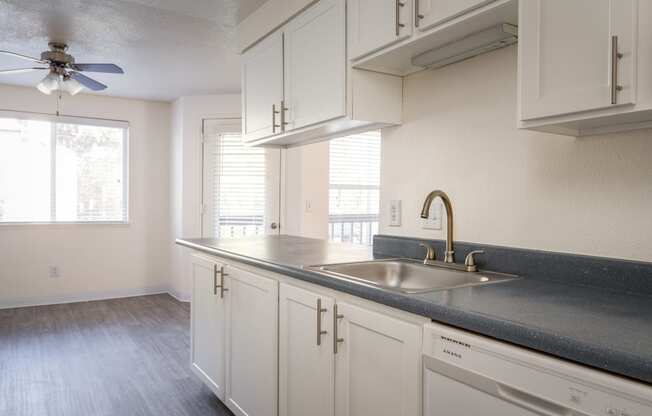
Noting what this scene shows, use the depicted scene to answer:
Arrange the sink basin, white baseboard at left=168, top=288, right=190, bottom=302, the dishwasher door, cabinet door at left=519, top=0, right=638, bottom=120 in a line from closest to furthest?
the dishwasher door → cabinet door at left=519, top=0, right=638, bottom=120 → the sink basin → white baseboard at left=168, top=288, right=190, bottom=302

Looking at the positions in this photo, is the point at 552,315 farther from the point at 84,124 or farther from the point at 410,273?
the point at 84,124

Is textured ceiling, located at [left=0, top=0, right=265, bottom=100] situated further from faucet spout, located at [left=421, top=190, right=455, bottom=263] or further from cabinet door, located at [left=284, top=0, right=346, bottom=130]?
faucet spout, located at [left=421, top=190, right=455, bottom=263]

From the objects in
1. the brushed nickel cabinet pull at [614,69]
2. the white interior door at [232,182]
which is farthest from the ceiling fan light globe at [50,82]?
the brushed nickel cabinet pull at [614,69]

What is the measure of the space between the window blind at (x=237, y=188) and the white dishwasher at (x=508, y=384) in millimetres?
4029

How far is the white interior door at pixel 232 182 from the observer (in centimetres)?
511

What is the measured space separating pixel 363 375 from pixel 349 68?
1.26 meters

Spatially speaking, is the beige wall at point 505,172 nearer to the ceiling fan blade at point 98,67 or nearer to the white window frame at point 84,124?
the ceiling fan blade at point 98,67

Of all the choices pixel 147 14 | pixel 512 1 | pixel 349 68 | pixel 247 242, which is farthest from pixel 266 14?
pixel 512 1

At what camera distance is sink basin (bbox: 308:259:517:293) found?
1.70 m

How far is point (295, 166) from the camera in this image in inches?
193

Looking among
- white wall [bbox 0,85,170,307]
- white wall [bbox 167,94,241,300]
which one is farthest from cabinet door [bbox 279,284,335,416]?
white wall [bbox 0,85,170,307]

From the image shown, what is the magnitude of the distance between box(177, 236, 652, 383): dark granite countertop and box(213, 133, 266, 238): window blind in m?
3.46

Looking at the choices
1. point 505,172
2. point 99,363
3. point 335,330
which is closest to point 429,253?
point 505,172

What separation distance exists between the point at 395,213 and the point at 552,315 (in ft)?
3.94
